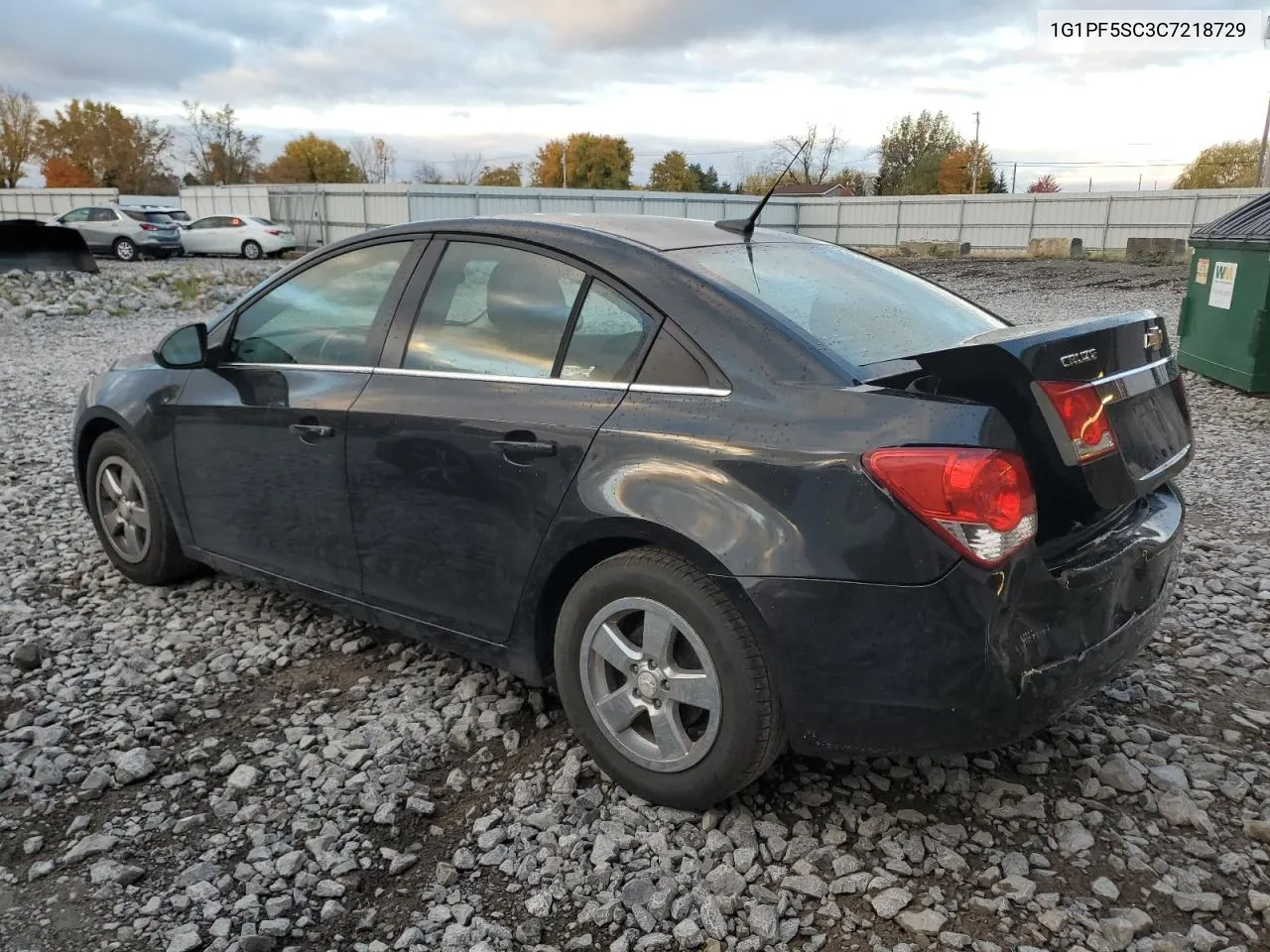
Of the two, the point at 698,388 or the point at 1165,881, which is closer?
the point at 1165,881

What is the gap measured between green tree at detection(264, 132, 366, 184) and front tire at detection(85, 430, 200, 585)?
233ft

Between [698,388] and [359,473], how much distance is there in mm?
1292

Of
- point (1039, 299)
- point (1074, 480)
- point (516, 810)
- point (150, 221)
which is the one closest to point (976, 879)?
point (1074, 480)

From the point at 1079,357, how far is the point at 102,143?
74998mm

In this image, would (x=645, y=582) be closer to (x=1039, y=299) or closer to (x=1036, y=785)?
(x=1036, y=785)

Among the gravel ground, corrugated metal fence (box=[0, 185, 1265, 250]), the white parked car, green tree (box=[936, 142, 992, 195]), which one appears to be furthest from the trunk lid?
green tree (box=[936, 142, 992, 195])

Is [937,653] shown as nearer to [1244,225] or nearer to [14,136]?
[1244,225]

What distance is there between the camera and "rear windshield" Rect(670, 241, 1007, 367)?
2.78m

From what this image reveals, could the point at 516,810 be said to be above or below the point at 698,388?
below

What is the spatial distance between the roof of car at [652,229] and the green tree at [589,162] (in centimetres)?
7168

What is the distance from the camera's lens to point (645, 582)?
2.64 m

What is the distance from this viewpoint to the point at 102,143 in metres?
65.0

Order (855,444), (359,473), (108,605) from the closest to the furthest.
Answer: (855,444) → (359,473) → (108,605)

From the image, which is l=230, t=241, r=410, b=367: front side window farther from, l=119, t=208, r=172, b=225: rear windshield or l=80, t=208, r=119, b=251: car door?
l=80, t=208, r=119, b=251: car door
